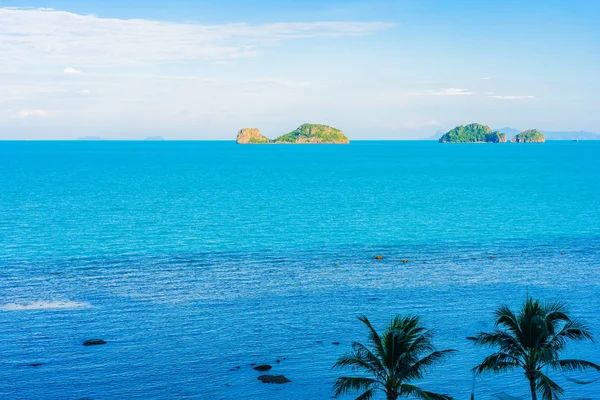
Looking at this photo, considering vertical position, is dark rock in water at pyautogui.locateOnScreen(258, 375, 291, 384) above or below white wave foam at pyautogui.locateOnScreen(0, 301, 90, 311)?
below

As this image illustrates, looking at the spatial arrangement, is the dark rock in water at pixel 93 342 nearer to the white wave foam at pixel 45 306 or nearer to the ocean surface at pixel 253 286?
the ocean surface at pixel 253 286

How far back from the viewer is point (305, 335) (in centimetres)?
5556

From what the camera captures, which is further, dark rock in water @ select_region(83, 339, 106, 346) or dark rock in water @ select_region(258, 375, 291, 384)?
dark rock in water @ select_region(83, 339, 106, 346)

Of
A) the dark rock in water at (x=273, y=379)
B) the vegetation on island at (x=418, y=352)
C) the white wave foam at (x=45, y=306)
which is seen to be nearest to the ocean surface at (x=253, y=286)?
the white wave foam at (x=45, y=306)

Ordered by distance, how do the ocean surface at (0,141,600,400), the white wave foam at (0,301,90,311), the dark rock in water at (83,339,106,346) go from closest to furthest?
the ocean surface at (0,141,600,400) < the dark rock in water at (83,339,106,346) < the white wave foam at (0,301,90,311)

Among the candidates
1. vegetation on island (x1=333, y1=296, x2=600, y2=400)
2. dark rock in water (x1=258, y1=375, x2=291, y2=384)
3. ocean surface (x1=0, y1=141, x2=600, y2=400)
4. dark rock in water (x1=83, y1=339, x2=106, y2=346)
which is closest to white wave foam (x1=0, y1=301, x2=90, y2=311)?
ocean surface (x1=0, y1=141, x2=600, y2=400)

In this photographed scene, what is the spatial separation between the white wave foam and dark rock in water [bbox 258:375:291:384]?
22.8m

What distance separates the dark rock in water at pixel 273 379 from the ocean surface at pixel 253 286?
0.80 meters

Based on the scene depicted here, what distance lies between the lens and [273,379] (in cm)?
4669

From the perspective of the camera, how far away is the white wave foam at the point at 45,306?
200ft

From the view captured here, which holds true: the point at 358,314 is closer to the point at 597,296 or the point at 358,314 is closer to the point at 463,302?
the point at 463,302

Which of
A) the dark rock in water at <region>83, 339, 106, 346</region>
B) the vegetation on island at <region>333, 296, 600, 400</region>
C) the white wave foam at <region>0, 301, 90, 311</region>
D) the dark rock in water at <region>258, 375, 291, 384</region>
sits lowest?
the dark rock in water at <region>258, 375, 291, 384</region>

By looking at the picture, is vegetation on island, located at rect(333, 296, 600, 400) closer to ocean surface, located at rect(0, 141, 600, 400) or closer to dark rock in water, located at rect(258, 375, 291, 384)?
ocean surface, located at rect(0, 141, 600, 400)

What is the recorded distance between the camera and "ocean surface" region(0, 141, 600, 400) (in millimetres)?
47781
